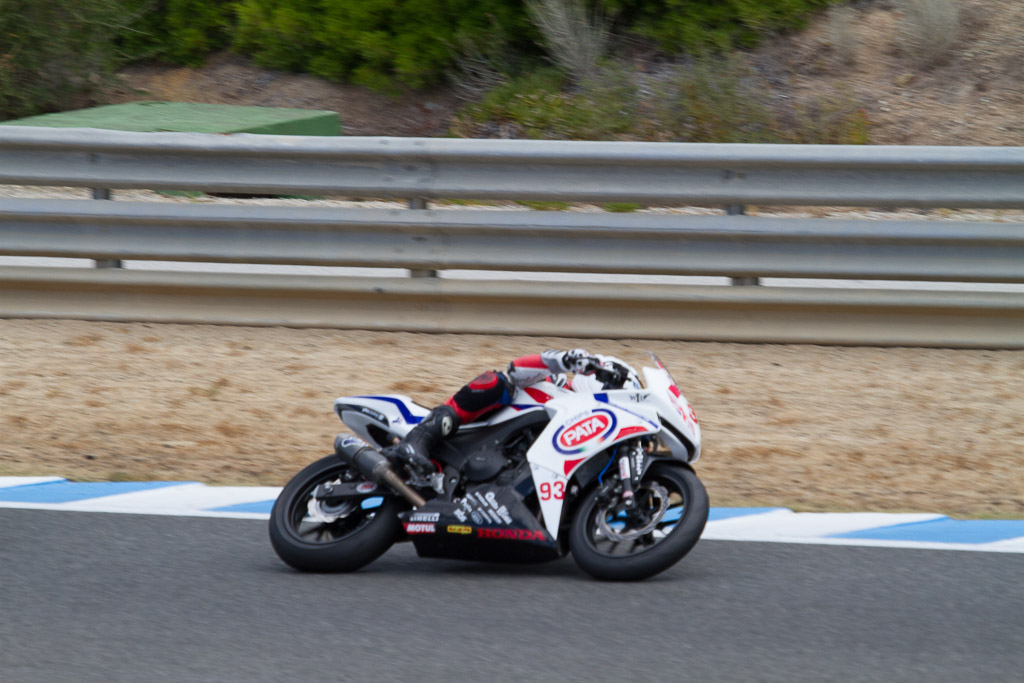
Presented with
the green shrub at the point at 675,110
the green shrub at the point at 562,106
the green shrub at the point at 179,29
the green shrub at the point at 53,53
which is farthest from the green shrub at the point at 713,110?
the green shrub at the point at 179,29

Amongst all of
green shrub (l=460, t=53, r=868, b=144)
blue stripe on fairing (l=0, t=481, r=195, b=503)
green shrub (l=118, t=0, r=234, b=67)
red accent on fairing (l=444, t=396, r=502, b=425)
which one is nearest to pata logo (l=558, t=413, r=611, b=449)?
red accent on fairing (l=444, t=396, r=502, b=425)

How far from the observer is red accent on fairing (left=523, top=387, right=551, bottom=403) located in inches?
199

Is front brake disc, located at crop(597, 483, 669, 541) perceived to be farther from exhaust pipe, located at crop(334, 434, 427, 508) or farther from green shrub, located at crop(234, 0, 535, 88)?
green shrub, located at crop(234, 0, 535, 88)

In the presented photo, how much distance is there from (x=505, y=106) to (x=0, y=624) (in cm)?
999

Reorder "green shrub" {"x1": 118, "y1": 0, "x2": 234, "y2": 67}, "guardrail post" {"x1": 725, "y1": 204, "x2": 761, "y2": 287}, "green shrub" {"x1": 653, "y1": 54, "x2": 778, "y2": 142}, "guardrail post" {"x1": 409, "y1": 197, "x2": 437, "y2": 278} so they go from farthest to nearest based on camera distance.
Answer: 1. "green shrub" {"x1": 118, "y1": 0, "x2": 234, "y2": 67}
2. "green shrub" {"x1": 653, "y1": 54, "x2": 778, "y2": 142}
3. "guardrail post" {"x1": 409, "y1": 197, "x2": 437, "y2": 278}
4. "guardrail post" {"x1": 725, "y1": 204, "x2": 761, "y2": 287}

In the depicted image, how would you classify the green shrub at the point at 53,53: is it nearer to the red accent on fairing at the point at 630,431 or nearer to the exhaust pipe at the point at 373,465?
the exhaust pipe at the point at 373,465

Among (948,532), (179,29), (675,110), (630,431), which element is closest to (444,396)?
(630,431)

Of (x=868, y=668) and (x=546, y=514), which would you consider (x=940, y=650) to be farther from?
(x=546, y=514)

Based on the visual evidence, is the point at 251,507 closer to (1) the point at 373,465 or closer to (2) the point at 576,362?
(1) the point at 373,465

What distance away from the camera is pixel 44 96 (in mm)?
12719

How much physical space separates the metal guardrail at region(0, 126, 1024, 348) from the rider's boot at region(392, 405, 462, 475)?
2.93 m

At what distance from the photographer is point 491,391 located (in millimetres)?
4957

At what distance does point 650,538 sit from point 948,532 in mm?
1429

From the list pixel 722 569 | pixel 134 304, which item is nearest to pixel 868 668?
pixel 722 569
